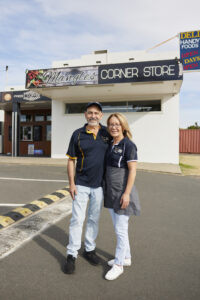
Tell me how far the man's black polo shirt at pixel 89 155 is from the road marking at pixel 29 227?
4.25ft

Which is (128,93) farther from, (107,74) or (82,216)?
(82,216)

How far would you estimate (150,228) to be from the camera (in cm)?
384

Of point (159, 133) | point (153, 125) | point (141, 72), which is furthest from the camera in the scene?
point (153, 125)

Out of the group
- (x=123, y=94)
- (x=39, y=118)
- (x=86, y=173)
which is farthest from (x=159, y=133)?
(x=86, y=173)

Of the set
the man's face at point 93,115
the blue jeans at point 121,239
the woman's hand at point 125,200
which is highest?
the man's face at point 93,115

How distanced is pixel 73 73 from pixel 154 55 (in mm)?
5455

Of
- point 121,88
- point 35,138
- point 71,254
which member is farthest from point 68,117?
point 71,254

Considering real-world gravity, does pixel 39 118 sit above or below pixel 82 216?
above

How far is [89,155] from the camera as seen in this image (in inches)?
104

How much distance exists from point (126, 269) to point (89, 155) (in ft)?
4.36

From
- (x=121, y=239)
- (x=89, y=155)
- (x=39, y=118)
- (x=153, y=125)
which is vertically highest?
(x=39, y=118)

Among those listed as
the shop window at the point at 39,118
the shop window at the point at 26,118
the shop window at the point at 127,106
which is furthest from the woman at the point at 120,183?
the shop window at the point at 26,118

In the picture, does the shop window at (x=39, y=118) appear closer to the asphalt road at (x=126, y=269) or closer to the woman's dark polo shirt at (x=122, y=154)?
the asphalt road at (x=126, y=269)

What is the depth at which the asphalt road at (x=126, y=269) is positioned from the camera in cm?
213
